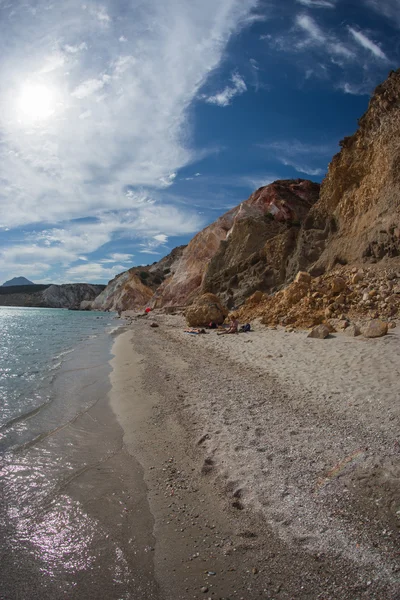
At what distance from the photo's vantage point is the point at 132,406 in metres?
6.10

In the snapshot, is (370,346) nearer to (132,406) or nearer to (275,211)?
(132,406)

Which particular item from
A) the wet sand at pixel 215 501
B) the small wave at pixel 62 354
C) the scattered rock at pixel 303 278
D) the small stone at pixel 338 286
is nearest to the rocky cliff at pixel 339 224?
the scattered rock at pixel 303 278

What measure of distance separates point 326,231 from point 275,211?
13400 mm

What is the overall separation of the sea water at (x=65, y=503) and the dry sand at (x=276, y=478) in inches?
11.2

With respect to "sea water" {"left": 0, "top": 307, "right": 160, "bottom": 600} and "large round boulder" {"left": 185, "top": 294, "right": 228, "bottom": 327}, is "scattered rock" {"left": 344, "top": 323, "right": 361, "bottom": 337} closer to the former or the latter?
"sea water" {"left": 0, "top": 307, "right": 160, "bottom": 600}

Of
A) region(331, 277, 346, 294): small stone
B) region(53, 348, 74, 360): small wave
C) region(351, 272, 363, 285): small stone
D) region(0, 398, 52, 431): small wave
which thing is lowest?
region(0, 398, 52, 431): small wave

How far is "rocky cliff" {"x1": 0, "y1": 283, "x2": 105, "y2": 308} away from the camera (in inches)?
4838

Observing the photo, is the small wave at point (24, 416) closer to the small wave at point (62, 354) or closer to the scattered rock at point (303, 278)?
the small wave at point (62, 354)

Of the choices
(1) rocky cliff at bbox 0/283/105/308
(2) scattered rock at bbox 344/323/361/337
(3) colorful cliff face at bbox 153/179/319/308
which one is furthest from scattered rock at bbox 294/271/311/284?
(1) rocky cliff at bbox 0/283/105/308

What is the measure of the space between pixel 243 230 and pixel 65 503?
27.2 meters

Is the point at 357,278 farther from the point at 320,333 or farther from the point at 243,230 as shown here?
the point at 243,230

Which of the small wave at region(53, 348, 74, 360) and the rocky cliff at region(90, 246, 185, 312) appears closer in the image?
the small wave at region(53, 348, 74, 360)

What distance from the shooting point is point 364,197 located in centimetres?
1623

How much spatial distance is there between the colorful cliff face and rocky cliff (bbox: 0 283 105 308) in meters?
86.2
